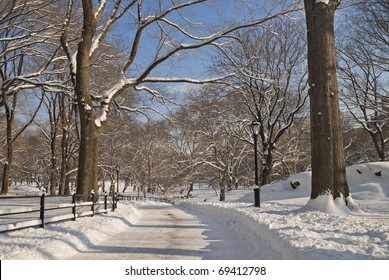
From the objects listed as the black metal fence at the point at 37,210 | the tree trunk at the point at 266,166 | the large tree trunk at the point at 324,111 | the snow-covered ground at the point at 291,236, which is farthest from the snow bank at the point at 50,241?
the tree trunk at the point at 266,166

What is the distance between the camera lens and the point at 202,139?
134 ft

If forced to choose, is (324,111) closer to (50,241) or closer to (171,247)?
(171,247)

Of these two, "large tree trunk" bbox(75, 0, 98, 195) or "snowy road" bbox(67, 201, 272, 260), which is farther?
"large tree trunk" bbox(75, 0, 98, 195)

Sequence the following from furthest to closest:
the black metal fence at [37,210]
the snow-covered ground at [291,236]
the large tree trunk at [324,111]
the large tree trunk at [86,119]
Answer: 1. the large tree trunk at [86,119]
2. the large tree trunk at [324,111]
3. the black metal fence at [37,210]
4. the snow-covered ground at [291,236]

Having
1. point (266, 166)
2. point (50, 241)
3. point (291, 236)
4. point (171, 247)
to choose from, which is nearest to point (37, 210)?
point (50, 241)

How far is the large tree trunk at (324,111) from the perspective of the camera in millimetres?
10789

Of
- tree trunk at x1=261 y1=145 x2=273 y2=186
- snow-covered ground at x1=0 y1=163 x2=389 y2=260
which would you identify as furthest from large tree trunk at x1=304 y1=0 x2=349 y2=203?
tree trunk at x1=261 y1=145 x2=273 y2=186

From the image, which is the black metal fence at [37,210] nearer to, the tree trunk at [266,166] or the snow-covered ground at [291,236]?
the snow-covered ground at [291,236]

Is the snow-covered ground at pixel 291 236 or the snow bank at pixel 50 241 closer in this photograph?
the snow-covered ground at pixel 291 236

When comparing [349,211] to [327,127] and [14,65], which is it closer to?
[327,127]

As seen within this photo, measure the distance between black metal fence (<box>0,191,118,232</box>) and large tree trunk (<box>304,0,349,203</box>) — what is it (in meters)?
7.84

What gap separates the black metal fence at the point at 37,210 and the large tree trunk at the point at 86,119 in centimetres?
132

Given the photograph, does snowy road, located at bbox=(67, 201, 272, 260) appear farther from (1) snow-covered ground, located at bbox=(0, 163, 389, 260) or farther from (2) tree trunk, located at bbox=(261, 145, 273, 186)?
(2) tree trunk, located at bbox=(261, 145, 273, 186)

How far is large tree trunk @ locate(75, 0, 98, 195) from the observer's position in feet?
45.9
